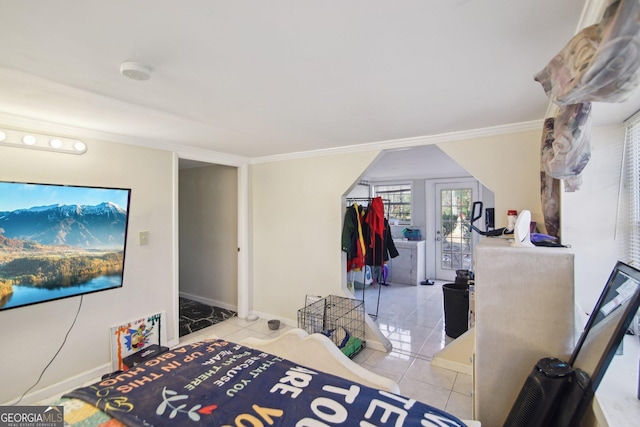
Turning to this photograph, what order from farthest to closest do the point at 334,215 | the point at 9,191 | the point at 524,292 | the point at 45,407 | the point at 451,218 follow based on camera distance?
the point at 451,218
the point at 334,215
the point at 9,191
the point at 524,292
the point at 45,407

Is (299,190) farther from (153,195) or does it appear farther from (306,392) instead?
(306,392)

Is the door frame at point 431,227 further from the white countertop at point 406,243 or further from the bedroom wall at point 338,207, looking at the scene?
the bedroom wall at point 338,207

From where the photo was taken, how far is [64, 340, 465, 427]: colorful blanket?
1204 mm

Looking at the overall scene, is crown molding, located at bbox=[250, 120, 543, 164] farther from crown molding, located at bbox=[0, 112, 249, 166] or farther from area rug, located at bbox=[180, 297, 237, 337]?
area rug, located at bbox=[180, 297, 237, 337]

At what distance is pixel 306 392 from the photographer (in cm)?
137

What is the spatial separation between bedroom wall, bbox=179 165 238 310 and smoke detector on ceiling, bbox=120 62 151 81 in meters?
2.82

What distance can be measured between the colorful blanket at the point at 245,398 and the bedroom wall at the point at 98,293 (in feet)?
4.80

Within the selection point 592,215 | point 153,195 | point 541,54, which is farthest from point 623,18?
point 153,195

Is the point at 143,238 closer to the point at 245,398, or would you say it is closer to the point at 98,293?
the point at 98,293

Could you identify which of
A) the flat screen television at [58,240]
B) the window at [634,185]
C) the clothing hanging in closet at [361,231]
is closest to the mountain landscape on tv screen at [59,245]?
the flat screen television at [58,240]

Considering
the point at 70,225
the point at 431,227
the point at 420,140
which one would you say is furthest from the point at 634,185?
the point at 431,227

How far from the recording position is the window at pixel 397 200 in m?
6.57

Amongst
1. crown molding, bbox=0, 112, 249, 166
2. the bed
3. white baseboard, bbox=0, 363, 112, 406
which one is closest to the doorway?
crown molding, bbox=0, 112, 249, 166

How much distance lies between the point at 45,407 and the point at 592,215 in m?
2.92
